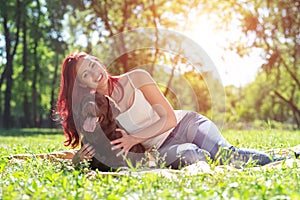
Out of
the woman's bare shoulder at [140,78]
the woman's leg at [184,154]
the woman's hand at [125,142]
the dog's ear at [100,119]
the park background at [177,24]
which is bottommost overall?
the woman's leg at [184,154]

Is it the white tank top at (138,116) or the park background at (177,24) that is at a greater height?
the park background at (177,24)

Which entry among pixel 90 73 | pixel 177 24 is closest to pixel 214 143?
pixel 90 73

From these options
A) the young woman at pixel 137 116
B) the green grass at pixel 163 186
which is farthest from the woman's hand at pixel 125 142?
the green grass at pixel 163 186

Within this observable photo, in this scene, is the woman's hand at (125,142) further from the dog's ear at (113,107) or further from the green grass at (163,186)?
the green grass at (163,186)

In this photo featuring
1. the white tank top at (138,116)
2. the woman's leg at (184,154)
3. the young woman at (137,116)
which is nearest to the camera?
the woman's leg at (184,154)

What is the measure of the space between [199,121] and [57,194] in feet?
7.59

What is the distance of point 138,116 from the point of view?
470 cm

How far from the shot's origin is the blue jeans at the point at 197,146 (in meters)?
4.46

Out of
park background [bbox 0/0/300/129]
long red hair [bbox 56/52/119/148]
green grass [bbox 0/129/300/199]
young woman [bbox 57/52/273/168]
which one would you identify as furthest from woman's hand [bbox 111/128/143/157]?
park background [bbox 0/0/300/129]

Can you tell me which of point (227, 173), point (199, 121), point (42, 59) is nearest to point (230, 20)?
point (42, 59)

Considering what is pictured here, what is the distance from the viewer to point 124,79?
186 inches

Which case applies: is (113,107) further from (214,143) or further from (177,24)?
(177,24)

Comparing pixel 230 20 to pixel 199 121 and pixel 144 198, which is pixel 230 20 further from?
pixel 144 198

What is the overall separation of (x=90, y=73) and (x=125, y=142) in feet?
2.50
